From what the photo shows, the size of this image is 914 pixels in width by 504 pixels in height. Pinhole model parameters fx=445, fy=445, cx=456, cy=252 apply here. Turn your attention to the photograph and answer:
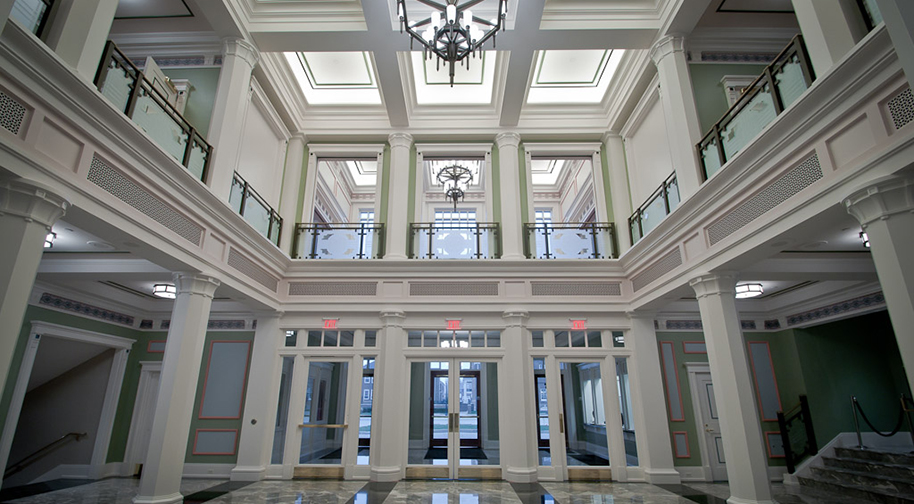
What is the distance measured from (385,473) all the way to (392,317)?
2.47 m

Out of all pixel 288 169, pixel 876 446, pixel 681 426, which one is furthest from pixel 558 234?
pixel 876 446

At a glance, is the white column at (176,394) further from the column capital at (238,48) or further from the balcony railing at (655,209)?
the balcony railing at (655,209)

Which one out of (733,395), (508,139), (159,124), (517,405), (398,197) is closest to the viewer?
(159,124)

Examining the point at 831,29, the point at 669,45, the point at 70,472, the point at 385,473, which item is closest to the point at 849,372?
the point at 669,45

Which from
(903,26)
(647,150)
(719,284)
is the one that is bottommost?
(903,26)

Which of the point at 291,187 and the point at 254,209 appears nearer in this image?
the point at 254,209

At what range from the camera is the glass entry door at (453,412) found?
755cm

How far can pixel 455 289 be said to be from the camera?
7973 millimetres

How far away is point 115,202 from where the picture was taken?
13.1 feet

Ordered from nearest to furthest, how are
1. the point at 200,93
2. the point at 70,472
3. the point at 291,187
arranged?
the point at 200,93 → the point at 70,472 → the point at 291,187

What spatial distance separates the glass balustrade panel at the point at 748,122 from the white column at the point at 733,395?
5.05 ft

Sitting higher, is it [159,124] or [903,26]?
[159,124]

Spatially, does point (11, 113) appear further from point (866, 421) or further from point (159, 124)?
point (866, 421)

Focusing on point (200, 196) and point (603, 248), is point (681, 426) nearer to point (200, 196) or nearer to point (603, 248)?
point (603, 248)
